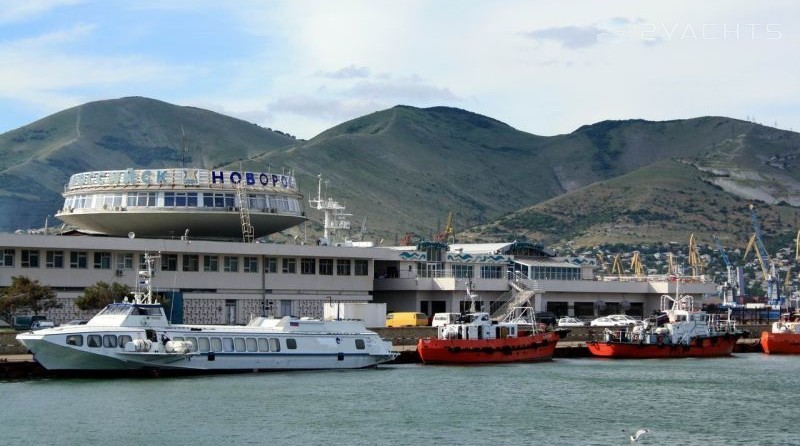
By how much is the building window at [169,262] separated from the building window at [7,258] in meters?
11.0

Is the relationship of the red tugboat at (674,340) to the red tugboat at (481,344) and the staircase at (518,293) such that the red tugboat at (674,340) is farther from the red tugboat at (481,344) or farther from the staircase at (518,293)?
the staircase at (518,293)

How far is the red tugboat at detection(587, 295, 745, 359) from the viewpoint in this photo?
94.2 m

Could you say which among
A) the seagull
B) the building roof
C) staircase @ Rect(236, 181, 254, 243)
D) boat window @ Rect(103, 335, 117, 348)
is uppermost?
staircase @ Rect(236, 181, 254, 243)

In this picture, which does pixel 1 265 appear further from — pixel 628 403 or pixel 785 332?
pixel 785 332

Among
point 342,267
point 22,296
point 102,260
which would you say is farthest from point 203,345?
point 342,267

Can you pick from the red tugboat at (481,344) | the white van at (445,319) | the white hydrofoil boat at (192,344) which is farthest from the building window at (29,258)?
A: the red tugboat at (481,344)

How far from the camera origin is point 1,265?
92.3 metres

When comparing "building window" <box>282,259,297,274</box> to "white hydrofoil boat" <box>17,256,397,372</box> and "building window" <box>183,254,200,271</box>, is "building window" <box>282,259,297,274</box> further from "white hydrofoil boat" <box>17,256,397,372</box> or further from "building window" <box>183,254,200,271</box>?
"white hydrofoil boat" <box>17,256,397,372</box>

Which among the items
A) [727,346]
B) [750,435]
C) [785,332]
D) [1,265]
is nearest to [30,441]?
[750,435]

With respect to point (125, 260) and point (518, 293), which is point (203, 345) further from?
point (518, 293)

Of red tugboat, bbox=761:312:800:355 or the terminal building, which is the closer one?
the terminal building

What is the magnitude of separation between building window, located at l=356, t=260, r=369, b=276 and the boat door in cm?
1351

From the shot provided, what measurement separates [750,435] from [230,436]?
20663 millimetres

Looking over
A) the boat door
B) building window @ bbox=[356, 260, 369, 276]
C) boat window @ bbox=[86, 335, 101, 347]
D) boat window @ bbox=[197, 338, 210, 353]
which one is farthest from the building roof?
boat window @ bbox=[86, 335, 101, 347]
